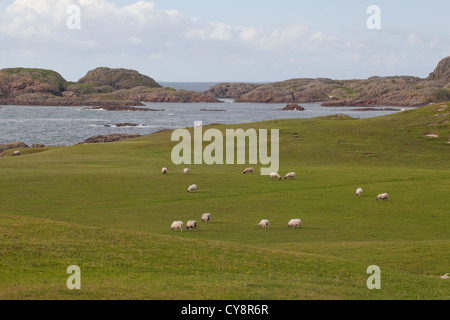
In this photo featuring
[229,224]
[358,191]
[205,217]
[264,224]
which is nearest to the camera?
[264,224]

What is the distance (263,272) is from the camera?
84.3 ft

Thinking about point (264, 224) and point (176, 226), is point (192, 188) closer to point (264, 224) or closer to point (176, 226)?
point (176, 226)

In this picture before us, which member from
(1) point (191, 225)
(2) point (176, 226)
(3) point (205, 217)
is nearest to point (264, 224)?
(3) point (205, 217)

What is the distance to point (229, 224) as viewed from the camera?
40.8 metres

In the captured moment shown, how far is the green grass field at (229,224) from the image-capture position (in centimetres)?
2223

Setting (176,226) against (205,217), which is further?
(205,217)

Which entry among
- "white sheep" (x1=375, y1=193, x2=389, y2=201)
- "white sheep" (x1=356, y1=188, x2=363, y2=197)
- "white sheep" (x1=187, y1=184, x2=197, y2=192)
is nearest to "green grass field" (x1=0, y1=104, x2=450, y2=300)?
"white sheep" (x1=187, y1=184, x2=197, y2=192)

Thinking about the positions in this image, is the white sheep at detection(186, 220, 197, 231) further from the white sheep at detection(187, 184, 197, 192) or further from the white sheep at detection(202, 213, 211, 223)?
the white sheep at detection(187, 184, 197, 192)

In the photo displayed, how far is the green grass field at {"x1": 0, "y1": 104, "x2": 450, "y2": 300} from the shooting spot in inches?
875

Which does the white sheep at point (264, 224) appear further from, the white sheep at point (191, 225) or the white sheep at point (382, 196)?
the white sheep at point (382, 196)
